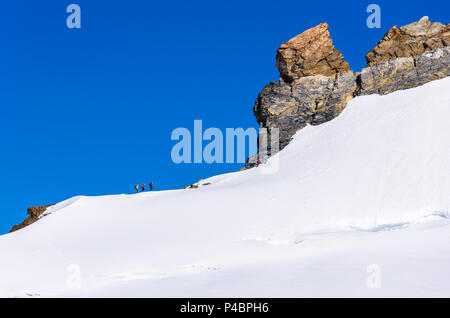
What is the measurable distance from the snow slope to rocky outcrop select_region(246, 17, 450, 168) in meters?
9.02

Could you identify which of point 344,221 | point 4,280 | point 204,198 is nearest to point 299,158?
point 204,198

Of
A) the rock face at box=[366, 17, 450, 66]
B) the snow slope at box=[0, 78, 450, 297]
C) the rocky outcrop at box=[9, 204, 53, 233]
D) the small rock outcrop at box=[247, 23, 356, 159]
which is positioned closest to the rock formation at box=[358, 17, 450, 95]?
the rock face at box=[366, 17, 450, 66]

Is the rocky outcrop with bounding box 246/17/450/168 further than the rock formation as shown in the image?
Yes

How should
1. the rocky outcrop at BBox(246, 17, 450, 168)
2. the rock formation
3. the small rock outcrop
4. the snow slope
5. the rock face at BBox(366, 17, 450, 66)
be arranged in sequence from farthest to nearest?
the rock face at BBox(366, 17, 450, 66), the small rock outcrop, the rocky outcrop at BBox(246, 17, 450, 168), the rock formation, the snow slope

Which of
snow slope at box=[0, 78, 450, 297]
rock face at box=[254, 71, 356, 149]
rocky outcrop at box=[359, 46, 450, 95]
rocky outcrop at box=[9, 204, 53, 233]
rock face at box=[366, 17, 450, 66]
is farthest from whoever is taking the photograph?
rock face at box=[366, 17, 450, 66]

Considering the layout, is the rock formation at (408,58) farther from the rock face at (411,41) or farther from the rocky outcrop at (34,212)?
the rocky outcrop at (34,212)

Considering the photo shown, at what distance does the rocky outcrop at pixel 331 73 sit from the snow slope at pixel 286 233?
9020 millimetres

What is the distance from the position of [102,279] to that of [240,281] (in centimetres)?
520

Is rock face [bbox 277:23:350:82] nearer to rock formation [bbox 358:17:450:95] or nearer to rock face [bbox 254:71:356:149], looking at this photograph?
rock face [bbox 254:71:356:149]

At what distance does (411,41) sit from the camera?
47.3 m

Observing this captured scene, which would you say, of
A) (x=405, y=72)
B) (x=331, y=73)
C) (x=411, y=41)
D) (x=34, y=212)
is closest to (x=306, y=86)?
(x=331, y=73)

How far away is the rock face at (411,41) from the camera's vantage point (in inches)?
1822

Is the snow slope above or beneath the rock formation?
beneath

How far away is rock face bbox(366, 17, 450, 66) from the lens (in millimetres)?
46291
